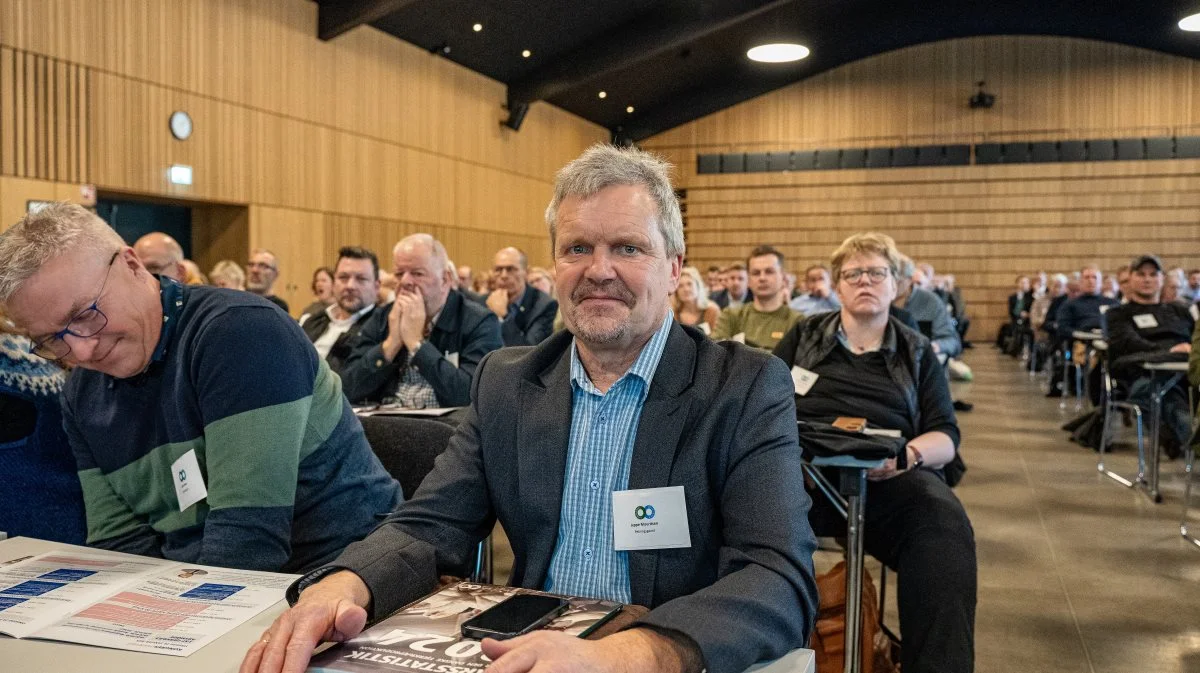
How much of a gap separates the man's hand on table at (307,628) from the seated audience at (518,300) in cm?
494

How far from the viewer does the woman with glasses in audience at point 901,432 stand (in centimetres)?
234

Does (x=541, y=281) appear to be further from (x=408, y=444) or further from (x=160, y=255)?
(x=408, y=444)

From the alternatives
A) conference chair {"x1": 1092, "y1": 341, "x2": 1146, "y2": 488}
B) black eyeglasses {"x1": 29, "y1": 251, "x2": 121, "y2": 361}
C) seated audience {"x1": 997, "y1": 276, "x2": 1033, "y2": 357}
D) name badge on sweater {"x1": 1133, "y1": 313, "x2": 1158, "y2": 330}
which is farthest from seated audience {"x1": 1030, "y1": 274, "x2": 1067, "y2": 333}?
black eyeglasses {"x1": 29, "y1": 251, "x2": 121, "y2": 361}

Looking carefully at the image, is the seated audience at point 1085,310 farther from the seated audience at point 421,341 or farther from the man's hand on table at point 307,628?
the man's hand on table at point 307,628

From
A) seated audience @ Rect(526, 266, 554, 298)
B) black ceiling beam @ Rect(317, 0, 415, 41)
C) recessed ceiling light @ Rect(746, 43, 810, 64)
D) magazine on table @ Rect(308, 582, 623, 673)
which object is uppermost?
black ceiling beam @ Rect(317, 0, 415, 41)

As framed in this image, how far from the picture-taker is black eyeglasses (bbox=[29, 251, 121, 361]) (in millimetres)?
1587

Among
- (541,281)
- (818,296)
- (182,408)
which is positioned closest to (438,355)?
(182,408)

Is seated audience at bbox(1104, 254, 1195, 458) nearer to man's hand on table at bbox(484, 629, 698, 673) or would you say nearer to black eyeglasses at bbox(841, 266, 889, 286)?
black eyeglasses at bbox(841, 266, 889, 286)

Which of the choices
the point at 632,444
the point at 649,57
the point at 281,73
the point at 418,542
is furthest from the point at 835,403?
the point at 649,57

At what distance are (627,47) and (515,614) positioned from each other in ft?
43.8

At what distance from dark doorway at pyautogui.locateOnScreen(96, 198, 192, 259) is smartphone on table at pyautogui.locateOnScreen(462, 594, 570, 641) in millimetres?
9168

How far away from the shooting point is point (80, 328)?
1.60m

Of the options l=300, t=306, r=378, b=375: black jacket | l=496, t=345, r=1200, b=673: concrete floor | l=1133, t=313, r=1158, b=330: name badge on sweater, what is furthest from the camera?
l=1133, t=313, r=1158, b=330: name badge on sweater

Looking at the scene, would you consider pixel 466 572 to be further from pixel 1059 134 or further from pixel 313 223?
pixel 1059 134
